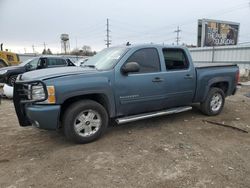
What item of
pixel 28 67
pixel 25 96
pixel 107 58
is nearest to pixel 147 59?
pixel 107 58

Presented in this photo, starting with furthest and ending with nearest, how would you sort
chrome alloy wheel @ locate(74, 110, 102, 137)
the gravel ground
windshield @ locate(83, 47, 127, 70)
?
windshield @ locate(83, 47, 127, 70) → chrome alloy wheel @ locate(74, 110, 102, 137) → the gravel ground

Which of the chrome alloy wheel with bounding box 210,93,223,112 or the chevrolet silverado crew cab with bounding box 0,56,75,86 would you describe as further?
the chevrolet silverado crew cab with bounding box 0,56,75,86

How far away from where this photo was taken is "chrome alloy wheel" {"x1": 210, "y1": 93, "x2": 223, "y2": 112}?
603 cm

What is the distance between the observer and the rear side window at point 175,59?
5.14m

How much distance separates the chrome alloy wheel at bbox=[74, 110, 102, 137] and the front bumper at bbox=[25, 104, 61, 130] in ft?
1.26

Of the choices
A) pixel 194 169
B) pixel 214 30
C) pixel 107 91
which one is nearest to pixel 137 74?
pixel 107 91

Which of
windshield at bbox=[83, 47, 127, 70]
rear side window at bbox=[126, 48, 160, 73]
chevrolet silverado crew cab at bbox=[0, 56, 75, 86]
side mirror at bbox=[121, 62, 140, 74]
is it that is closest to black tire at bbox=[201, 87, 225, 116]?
→ rear side window at bbox=[126, 48, 160, 73]

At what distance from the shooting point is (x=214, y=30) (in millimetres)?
27594

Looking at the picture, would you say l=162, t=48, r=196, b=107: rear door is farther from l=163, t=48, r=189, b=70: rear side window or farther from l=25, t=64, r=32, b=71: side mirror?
l=25, t=64, r=32, b=71: side mirror

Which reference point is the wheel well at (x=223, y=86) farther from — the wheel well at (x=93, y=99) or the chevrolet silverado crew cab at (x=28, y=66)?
the chevrolet silverado crew cab at (x=28, y=66)

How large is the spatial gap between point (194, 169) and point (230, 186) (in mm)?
533

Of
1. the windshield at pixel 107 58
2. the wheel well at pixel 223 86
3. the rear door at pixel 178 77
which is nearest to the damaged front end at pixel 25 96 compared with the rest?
the windshield at pixel 107 58

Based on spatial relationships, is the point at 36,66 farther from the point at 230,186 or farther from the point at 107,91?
the point at 230,186

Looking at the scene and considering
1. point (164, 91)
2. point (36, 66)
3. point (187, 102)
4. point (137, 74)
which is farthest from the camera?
point (36, 66)
